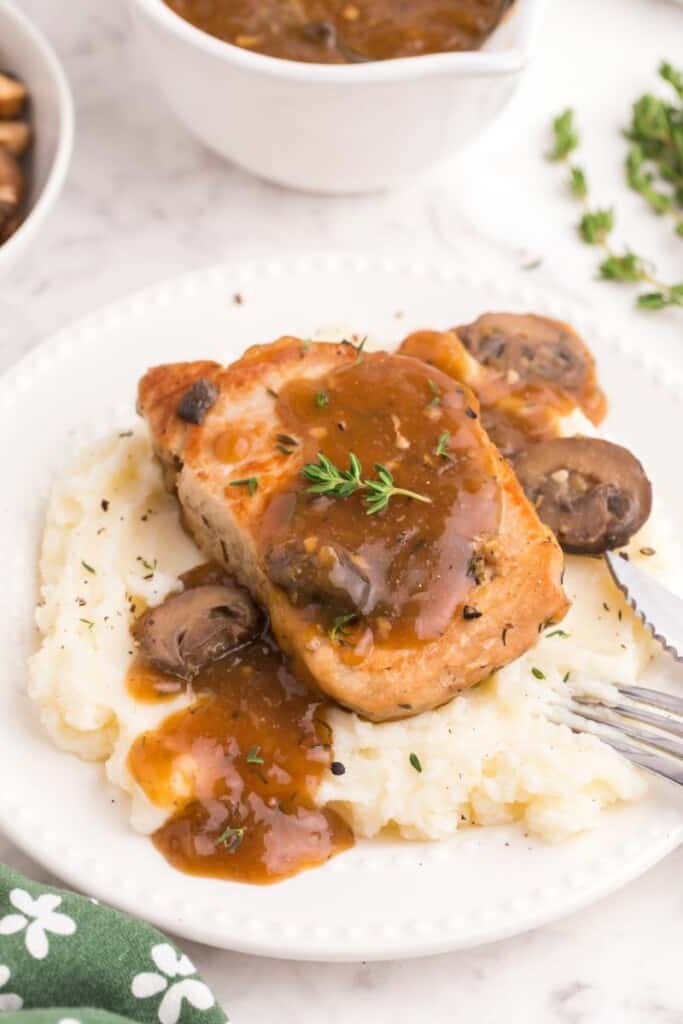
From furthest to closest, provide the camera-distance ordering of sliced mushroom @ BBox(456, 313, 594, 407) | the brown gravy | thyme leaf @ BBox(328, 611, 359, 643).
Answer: sliced mushroom @ BBox(456, 313, 594, 407), the brown gravy, thyme leaf @ BBox(328, 611, 359, 643)

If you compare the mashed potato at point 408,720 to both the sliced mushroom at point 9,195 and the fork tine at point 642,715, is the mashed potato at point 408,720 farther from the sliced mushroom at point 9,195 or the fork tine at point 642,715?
the sliced mushroom at point 9,195

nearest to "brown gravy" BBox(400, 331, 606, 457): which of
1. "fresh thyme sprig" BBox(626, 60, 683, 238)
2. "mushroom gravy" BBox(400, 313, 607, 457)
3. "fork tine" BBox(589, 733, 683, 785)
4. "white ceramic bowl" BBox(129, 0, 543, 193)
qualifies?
"mushroom gravy" BBox(400, 313, 607, 457)

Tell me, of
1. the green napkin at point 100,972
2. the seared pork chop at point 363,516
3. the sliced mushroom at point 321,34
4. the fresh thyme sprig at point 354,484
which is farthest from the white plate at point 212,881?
the sliced mushroom at point 321,34

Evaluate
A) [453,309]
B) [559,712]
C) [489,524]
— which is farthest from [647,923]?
[453,309]

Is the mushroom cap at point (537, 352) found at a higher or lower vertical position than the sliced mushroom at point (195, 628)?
higher

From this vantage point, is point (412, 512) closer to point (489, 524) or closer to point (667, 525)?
point (489, 524)

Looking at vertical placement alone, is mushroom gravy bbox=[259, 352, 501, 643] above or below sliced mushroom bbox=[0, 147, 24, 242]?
below

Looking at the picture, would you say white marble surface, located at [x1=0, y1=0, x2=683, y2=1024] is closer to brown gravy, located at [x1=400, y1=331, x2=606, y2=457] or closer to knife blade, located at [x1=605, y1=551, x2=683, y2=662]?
brown gravy, located at [x1=400, y1=331, x2=606, y2=457]
